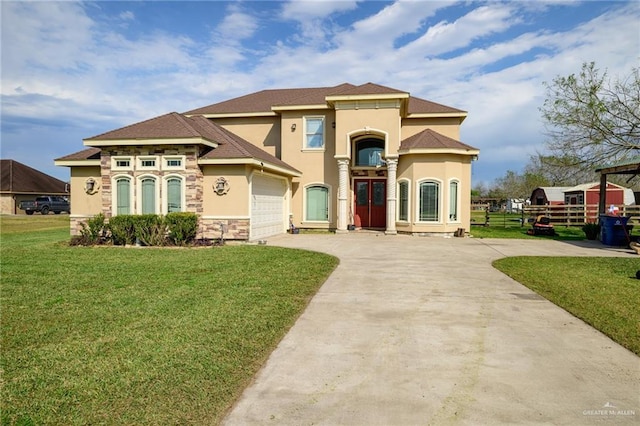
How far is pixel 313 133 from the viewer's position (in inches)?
781

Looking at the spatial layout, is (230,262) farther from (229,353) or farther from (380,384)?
(380,384)

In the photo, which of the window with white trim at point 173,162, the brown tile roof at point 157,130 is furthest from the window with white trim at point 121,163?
the window with white trim at point 173,162

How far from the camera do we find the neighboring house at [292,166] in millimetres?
14289

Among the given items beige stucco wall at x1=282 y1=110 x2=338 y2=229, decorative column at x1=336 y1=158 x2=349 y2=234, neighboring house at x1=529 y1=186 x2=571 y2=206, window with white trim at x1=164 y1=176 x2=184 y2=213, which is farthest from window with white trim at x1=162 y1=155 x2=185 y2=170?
neighboring house at x1=529 y1=186 x2=571 y2=206

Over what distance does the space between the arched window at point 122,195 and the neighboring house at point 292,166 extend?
0.13 ft

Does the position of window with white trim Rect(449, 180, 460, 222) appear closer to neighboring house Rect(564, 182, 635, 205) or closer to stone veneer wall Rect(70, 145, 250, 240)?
stone veneer wall Rect(70, 145, 250, 240)

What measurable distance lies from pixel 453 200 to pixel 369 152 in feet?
16.8

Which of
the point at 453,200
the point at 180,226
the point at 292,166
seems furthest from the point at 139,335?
the point at 292,166

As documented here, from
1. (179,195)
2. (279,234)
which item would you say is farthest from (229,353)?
(279,234)

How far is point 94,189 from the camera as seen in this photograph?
50.9 ft

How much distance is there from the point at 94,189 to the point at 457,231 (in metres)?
15.6

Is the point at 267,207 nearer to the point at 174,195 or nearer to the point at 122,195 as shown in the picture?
the point at 174,195

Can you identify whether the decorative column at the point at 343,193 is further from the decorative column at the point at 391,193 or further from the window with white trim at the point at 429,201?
the window with white trim at the point at 429,201

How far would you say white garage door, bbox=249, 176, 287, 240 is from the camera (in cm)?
1501
